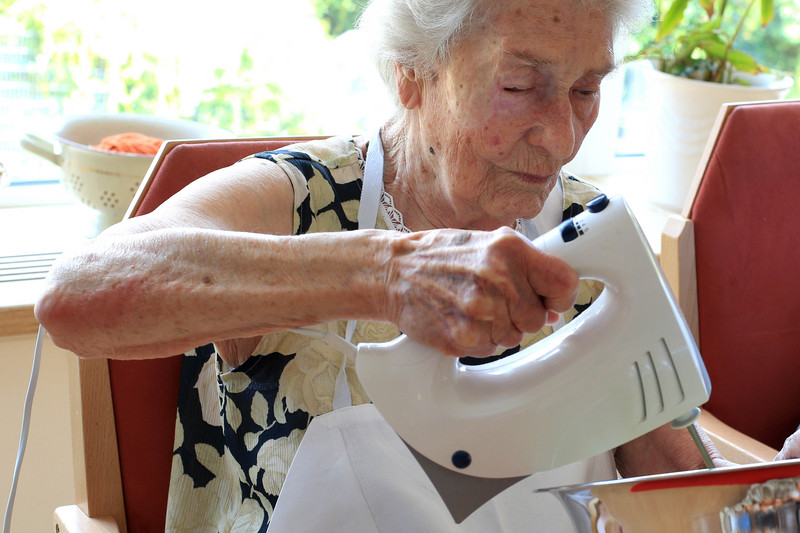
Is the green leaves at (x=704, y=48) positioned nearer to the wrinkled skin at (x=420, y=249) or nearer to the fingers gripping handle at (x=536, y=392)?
the wrinkled skin at (x=420, y=249)

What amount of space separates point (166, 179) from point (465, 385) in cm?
55

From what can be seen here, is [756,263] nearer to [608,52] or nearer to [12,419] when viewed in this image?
[608,52]

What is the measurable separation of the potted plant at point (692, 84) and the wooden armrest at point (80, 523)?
1.42 meters

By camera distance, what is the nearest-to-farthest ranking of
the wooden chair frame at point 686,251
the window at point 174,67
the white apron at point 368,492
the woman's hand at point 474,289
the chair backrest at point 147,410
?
the woman's hand at point 474,289 < the white apron at point 368,492 < the chair backrest at point 147,410 < the wooden chair frame at point 686,251 < the window at point 174,67

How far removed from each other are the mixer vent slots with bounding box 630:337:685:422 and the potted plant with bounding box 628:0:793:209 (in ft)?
4.30

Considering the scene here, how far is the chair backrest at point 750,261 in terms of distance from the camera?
4.52ft

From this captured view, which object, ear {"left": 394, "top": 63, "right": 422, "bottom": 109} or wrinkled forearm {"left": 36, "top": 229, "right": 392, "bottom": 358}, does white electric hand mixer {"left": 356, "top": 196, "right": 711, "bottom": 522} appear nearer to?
wrinkled forearm {"left": 36, "top": 229, "right": 392, "bottom": 358}

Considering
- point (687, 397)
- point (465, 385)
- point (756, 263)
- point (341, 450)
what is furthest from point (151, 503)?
point (756, 263)

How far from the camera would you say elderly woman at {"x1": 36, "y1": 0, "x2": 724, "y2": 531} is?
2.31ft

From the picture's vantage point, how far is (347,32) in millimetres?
1952

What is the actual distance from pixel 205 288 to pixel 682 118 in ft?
4.81

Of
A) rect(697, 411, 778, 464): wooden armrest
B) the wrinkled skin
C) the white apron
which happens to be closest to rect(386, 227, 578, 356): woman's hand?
the wrinkled skin

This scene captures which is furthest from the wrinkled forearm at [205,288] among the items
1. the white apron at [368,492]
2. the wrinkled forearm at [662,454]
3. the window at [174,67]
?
the window at [174,67]

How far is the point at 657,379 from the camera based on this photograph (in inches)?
27.8
